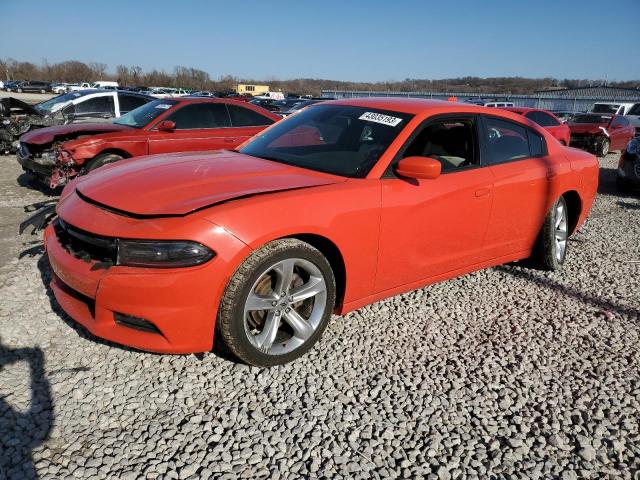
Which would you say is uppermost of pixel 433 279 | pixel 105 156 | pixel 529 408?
pixel 105 156

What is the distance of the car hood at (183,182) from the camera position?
2553 millimetres

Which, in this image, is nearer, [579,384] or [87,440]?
[87,440]

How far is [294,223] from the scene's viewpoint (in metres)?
2.62

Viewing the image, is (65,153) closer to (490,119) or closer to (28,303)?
(28,303)

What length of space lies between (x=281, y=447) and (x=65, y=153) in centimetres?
572

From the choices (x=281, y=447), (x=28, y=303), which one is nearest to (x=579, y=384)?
(x=281, y=447)

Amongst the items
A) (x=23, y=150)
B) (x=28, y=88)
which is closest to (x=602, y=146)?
(x=23, y=150)

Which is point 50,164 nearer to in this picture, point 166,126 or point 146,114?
point 146,114

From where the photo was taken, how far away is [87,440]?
2.16m

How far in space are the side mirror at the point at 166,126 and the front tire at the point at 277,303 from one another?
15.9 feet

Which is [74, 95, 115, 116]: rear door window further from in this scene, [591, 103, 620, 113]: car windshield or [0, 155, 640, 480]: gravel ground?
[591, 103, 620, 113]: car windshield

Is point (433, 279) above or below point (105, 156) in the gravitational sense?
below

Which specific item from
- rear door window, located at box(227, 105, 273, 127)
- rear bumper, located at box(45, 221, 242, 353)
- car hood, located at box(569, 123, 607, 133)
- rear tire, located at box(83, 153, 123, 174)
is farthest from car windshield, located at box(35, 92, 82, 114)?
car hood, located at box(569, 123, 607, 133)

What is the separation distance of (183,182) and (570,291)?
11.4 ft
